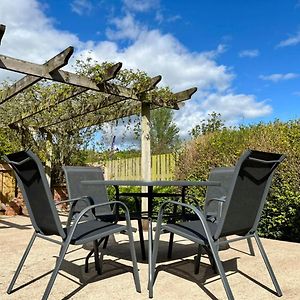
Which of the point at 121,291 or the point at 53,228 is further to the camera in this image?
the point at 121,291

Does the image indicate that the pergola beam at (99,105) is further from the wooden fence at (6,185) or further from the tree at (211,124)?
the tree at (211,124)

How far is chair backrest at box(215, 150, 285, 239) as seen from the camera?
1952 millimetres

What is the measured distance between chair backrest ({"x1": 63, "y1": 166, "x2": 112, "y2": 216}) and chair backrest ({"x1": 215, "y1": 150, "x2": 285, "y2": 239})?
5.49 feet

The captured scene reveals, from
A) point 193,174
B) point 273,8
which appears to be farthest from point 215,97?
point 193,174

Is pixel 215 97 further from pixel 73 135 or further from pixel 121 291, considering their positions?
pixel 121 291

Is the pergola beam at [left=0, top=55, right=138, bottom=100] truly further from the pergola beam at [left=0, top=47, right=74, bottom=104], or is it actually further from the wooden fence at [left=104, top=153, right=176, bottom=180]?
the wooden fence at [left=104, top=153, right=176, bottom=180]

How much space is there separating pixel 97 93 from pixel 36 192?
3.76 m

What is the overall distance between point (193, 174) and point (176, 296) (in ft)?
12.6

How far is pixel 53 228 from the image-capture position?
6.97 feet

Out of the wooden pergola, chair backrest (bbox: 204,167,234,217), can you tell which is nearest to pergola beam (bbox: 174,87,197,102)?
the wooden pergola

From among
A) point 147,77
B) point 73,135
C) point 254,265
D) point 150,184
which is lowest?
point 254,265

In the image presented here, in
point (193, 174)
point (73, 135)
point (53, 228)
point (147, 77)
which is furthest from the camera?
point (73, 135)

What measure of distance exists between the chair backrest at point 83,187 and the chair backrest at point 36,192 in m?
0.98

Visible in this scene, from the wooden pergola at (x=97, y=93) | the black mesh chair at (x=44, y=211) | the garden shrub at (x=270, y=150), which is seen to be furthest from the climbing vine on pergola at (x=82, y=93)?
the black mesh chair at (x=44, y=211)
